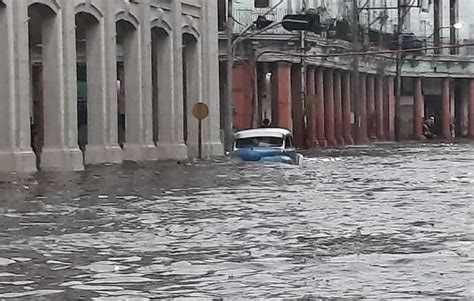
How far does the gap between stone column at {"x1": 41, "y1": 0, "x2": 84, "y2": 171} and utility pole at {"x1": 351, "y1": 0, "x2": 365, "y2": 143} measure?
36.7 meters

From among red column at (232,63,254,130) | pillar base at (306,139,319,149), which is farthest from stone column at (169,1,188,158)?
pillar base at (306,139,319,149)

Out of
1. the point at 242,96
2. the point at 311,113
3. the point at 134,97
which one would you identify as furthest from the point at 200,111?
the point at 311,113

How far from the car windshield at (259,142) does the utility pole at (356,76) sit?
34621 millimetres

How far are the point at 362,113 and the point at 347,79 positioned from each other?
306 cm

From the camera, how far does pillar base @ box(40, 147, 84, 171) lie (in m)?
37.1

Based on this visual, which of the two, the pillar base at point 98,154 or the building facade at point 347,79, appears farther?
the building facade at point 347,79

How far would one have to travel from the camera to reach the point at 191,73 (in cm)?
5109

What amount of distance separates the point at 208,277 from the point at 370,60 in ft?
235

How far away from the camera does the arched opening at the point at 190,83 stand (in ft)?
167

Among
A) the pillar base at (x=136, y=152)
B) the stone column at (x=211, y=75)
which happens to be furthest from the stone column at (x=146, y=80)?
the stone column at (x=211, y=75)

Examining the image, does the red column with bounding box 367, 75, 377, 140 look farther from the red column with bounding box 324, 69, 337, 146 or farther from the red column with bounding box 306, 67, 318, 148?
the red column with bounding box 306, 67, 318, 148

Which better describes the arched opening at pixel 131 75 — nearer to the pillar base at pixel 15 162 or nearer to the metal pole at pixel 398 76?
the pillar base at pixel 15 162

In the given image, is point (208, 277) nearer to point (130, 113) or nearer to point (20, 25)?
point (20, 25)

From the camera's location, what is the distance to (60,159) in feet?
122
